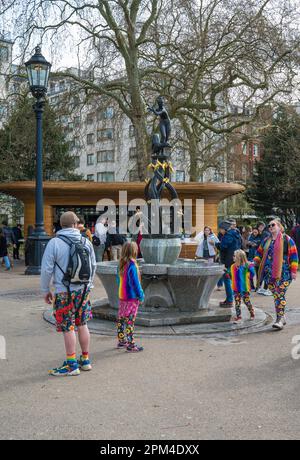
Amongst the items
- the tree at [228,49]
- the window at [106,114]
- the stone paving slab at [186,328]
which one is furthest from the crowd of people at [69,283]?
the window at [106,114]

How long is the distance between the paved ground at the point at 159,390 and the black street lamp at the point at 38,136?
26.4ft

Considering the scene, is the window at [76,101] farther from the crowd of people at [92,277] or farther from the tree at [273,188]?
the crowd of people at [92,277]

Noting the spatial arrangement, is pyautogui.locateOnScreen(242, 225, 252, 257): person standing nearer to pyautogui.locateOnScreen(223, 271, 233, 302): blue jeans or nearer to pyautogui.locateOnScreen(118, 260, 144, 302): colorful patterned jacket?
pyautogui.locateOnScreen(223, 271, 233, 302): blue jeans

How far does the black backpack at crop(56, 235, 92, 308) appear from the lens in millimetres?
5656

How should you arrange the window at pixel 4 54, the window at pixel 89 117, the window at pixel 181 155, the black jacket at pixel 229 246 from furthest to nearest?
the window at pixel 181 155
the window at pixel 89 117
the window at pixel 4 54
the black jacket at pixel 229 246

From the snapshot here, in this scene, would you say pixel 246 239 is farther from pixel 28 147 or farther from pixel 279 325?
pixel 28 147

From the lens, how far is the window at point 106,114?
986 inches

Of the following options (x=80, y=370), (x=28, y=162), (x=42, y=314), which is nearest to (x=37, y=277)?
(x=42, y=314)

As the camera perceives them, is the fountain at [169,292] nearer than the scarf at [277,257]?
No

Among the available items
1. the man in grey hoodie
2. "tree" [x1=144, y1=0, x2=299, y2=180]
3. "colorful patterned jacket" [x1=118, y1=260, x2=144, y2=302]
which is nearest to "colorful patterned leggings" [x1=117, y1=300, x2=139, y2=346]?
"colorful patterned jacket" [x1=118, y1=260, x2=144, y2=302]

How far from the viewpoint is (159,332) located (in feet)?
25.9

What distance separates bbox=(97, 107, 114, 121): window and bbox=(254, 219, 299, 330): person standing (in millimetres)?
17833

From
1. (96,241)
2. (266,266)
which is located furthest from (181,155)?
(266,266)
